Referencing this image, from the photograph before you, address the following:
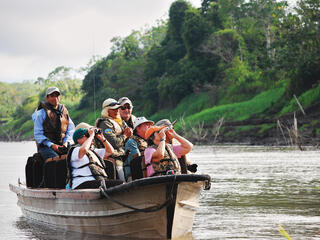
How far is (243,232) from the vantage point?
33.7ft

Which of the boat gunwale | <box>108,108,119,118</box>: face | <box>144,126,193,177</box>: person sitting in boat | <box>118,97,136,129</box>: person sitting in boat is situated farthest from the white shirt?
<box>118,97,136,129</box>: person sitting in boat

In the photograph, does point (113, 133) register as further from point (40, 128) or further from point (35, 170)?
point (35, 170)

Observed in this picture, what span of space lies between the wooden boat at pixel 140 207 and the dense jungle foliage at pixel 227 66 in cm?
3554

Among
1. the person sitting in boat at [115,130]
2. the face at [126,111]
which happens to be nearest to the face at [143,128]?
the person sitting in boat at [115,130]

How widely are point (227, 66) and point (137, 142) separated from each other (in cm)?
5397

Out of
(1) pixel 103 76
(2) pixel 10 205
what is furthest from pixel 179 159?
(1) pixel 103 76

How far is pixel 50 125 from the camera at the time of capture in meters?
11.5

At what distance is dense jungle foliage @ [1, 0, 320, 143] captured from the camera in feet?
152

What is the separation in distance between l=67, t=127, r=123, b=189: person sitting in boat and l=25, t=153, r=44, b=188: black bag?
1762 mm

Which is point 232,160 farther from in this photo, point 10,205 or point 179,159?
point 179,159

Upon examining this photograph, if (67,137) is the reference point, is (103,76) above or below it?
above

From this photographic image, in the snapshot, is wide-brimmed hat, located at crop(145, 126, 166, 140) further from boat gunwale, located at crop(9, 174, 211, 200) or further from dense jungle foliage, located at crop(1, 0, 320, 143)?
dense jungle foliage, located at crop(1, 0, 320, 143)

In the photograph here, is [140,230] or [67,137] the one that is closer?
[140,230]

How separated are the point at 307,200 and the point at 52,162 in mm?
5802
